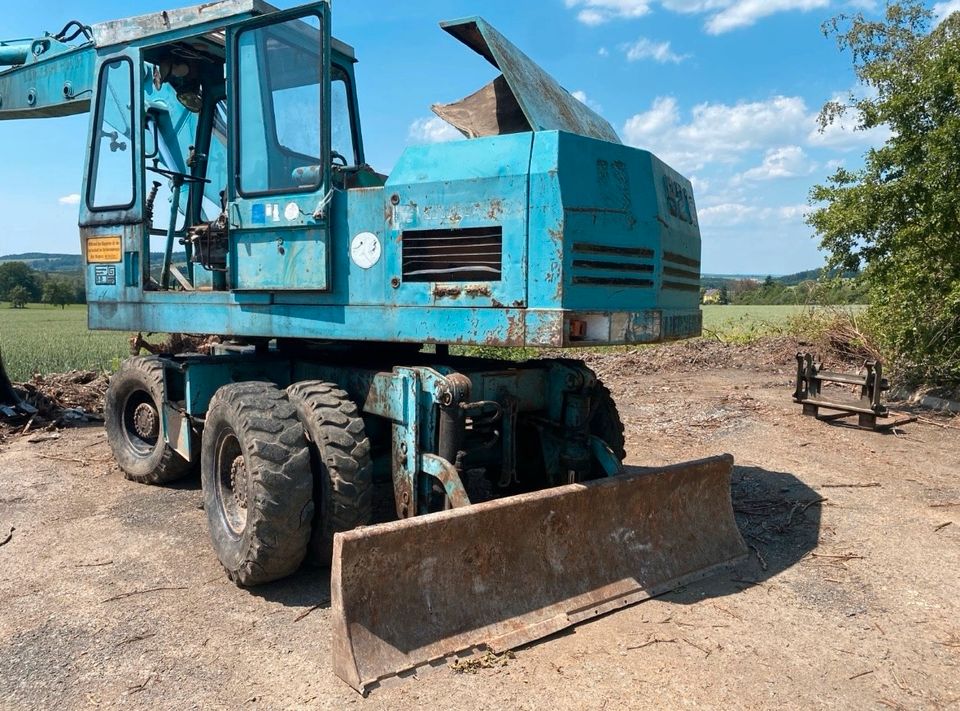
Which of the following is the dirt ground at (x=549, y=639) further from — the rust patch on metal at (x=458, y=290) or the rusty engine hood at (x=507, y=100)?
the rusty engine hood at (x=507, y=100)

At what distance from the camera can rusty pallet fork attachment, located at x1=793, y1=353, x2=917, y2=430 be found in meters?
8.97

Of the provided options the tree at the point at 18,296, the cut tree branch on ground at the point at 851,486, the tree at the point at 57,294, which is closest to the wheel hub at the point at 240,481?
the cut tree branch on ground at the point at 851,486

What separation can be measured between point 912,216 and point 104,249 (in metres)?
10.1

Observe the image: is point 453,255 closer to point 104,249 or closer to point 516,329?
point 516,329

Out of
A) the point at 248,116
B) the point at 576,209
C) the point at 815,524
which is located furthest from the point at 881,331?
the point at 248,116

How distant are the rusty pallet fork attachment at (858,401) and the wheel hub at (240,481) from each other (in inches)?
300

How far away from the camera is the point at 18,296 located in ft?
156

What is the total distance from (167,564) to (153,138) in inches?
140

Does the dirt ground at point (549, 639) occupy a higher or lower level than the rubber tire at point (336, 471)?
lower

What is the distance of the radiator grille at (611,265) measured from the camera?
376 cm

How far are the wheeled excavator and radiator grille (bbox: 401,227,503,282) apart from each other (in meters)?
0.01

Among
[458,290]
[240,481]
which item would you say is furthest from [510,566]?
[240,481]

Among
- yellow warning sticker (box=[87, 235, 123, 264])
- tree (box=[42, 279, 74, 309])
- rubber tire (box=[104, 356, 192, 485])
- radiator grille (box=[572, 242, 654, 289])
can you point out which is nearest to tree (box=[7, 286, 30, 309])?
tree (box=[42, 279, 74, 309])

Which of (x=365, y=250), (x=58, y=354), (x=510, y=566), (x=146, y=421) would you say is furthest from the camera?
(x=58, y=354)
